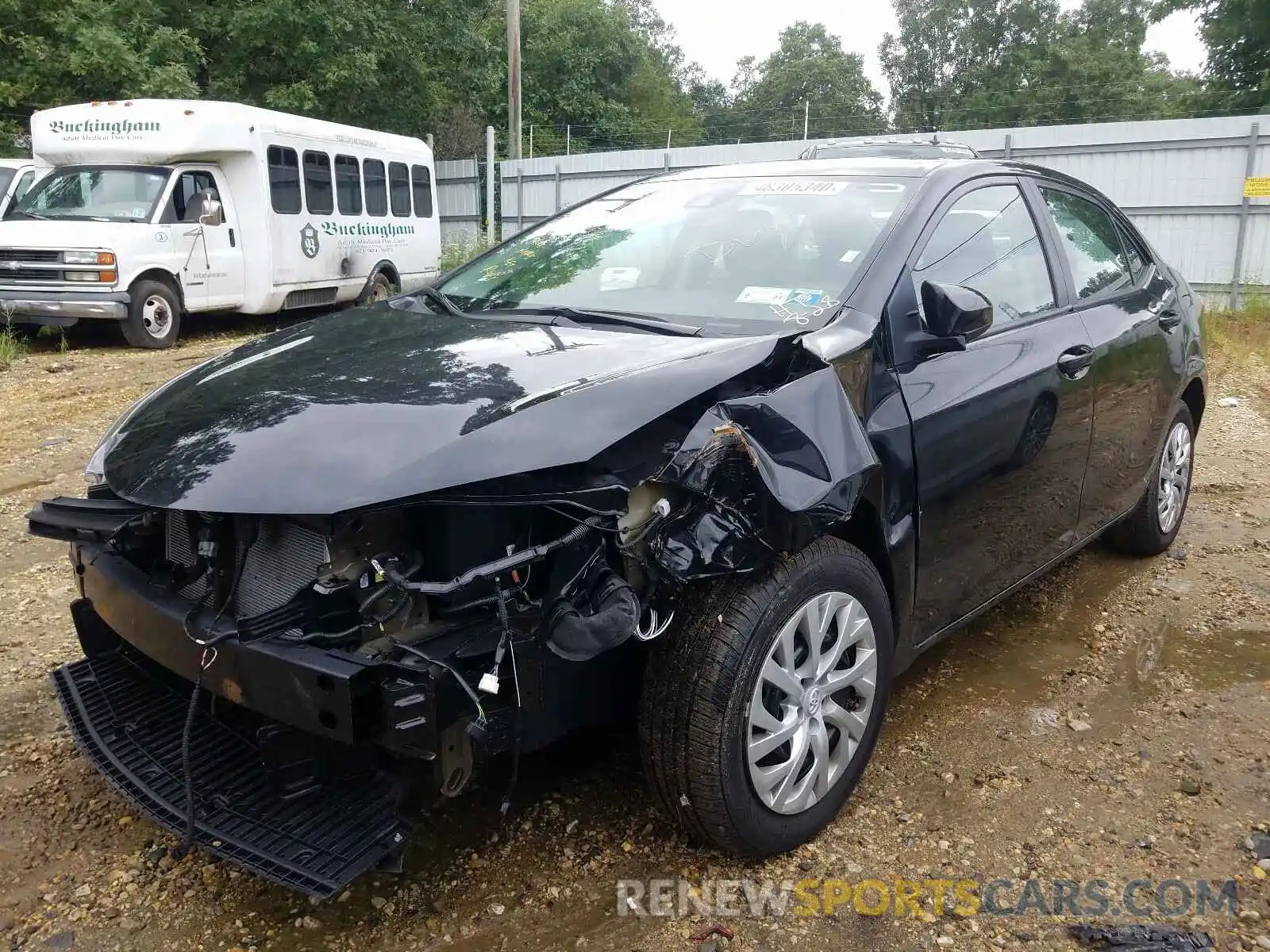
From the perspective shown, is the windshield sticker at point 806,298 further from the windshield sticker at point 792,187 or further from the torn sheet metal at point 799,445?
the windshield sticker at point 792,187

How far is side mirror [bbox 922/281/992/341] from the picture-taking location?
2.71 metres

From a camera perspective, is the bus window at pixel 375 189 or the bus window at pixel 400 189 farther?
the bus window at pixel 400 189

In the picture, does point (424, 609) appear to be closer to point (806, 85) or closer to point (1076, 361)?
point (1076, 361)

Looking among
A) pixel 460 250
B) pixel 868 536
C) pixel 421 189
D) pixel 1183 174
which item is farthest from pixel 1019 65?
pixel 868 536

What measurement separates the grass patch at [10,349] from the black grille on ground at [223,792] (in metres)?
8.31

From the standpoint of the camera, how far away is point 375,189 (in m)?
14.2

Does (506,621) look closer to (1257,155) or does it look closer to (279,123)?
(279,123)

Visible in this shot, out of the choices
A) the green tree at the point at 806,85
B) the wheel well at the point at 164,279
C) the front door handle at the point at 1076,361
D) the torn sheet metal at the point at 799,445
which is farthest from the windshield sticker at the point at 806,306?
the green tree at the point at 806,85

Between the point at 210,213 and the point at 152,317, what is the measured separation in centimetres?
141

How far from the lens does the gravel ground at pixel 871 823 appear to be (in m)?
2.25

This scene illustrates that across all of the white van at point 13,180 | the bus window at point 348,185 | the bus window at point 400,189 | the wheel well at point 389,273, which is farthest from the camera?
the bus window at point 400,189

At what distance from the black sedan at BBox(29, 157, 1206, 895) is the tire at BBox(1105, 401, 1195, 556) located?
1503 mm

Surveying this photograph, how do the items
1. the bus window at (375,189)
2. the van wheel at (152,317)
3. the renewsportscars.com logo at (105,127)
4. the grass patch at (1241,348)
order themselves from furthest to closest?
the bus window at (375,189), the renewsportscars.com logo at (105,127), the van wheel at (152,317), the grass patch at (1241,348)

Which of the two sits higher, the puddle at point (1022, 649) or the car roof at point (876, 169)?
the car roof at point (876, 169)
